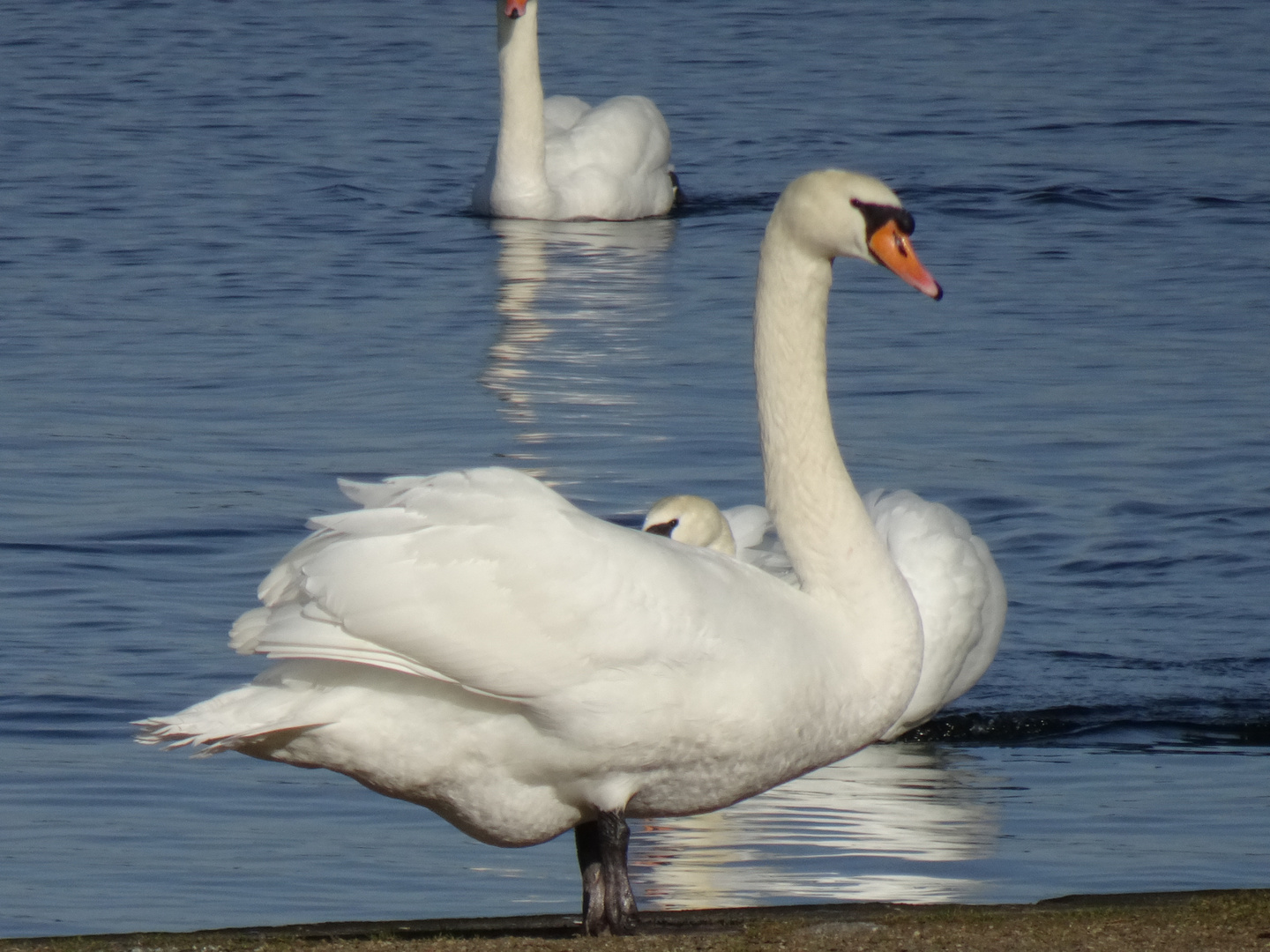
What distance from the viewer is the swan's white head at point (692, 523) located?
696 cm

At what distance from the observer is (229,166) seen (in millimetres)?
16984

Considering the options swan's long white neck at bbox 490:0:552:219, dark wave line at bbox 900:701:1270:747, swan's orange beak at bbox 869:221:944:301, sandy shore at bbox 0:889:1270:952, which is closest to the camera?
sandy shore at bbox 0:889:1270:952

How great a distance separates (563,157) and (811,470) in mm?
10727

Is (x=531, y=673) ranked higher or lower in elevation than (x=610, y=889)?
higher

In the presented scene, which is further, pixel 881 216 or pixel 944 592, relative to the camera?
pixel 944 592

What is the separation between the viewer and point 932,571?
6883 mm

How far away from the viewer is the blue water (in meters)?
5.74

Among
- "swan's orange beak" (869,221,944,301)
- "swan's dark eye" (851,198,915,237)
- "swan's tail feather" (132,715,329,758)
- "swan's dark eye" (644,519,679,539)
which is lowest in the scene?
"swan's dark eye" (644,519,679,539)

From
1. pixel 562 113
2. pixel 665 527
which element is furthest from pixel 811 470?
pixel 562 113

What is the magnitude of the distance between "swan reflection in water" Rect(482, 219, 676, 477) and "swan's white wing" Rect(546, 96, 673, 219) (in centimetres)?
14

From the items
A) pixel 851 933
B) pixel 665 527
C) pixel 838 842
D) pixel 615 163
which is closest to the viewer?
pixel 851 933

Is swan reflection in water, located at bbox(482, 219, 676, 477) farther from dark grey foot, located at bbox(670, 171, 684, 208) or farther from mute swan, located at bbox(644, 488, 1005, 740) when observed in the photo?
mute swan, located at bbox(644, 488, 1005, 740)

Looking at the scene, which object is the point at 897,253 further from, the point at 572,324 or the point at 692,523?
the point at 572,324

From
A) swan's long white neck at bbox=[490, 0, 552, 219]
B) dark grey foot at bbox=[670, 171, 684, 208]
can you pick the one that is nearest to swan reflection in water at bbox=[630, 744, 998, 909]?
swan's long white neck at bbox=[490, 0, 552, 219]
